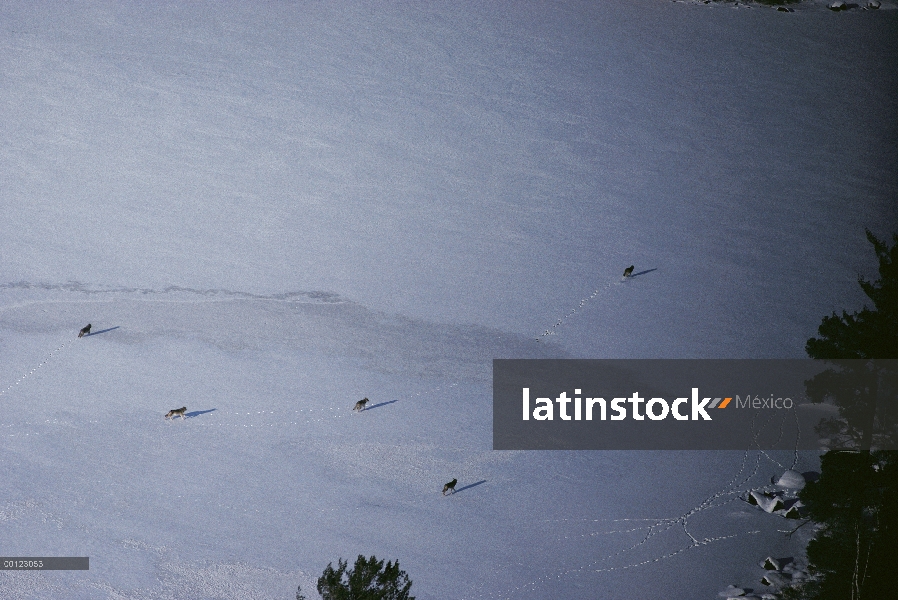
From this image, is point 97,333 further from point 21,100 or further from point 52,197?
point 21,100

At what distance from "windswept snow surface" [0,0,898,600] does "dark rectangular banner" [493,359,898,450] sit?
0.38 metres

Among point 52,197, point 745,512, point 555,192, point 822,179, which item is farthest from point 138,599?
point 822,179

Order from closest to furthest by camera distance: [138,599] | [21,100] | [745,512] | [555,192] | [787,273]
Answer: [138,599], [745,512], [787,273], [555,192], [21,100]

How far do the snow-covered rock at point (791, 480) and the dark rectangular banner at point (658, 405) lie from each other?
73cm

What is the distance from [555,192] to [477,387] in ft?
21.9

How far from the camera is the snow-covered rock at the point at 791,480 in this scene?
55.0ft

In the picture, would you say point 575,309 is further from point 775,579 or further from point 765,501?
point 775,579

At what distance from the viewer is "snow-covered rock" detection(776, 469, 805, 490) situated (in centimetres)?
1677

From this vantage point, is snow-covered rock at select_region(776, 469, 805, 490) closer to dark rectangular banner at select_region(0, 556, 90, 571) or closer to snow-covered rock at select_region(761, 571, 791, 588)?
snow-covered rock at select_region(761, 571, 791, 588)

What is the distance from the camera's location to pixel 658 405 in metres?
18.4

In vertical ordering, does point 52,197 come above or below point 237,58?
below

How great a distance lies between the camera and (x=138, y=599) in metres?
14.1

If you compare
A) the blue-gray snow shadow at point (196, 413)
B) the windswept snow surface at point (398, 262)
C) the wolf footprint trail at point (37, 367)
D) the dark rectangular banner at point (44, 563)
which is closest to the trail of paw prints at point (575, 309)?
the windswept snow surface at point (398, 262)

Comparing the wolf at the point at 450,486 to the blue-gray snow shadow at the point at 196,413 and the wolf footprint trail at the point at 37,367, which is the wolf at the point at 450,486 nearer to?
the blue-gray snow shadow at the point at 196,413
